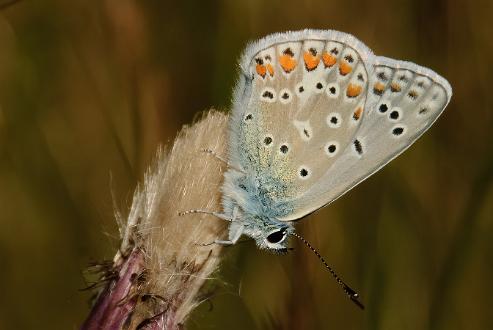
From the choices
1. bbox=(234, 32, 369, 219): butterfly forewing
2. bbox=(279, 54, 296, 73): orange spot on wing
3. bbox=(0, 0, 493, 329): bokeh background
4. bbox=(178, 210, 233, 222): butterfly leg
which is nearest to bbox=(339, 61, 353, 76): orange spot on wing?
bbox=(234, 32, 369, 219): butterfly forewing

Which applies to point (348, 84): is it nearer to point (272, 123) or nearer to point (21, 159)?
point (272, 123)

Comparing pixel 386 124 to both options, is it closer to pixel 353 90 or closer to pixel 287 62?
pixel 353 90

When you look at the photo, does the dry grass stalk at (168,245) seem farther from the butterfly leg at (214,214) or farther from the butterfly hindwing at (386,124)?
the butterfly hindwing at (386,124)

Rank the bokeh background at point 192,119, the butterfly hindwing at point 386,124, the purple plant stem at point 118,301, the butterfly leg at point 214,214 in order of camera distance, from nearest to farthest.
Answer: the purple plant stem at point 118,301 → the butterfly leg at point 214,214 → the butterfly hindwing at point 386,124 → the bokeh background at point 192,119

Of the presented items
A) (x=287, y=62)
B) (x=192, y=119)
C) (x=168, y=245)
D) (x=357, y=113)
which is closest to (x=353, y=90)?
(x=357, y=113)

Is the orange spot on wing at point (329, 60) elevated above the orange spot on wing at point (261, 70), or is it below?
below

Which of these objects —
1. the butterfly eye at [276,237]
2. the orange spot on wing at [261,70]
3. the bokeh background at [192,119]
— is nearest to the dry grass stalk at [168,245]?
the bokeh background at [192,119]

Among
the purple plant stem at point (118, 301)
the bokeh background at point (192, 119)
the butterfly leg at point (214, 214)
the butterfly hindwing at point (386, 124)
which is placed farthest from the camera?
the bokeh background at point (192, 119)
